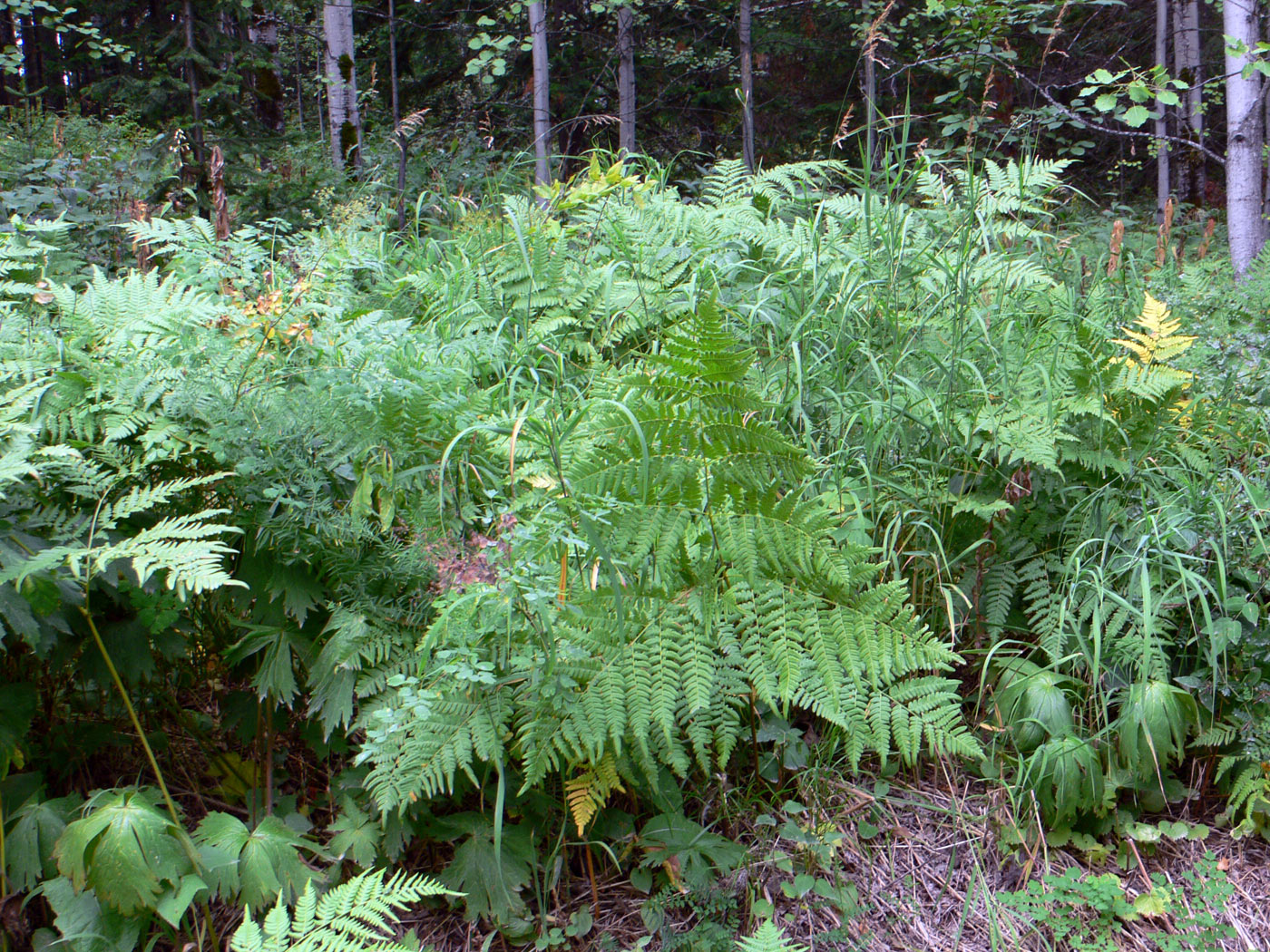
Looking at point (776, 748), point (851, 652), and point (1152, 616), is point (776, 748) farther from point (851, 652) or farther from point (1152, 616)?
point (1152, 616)

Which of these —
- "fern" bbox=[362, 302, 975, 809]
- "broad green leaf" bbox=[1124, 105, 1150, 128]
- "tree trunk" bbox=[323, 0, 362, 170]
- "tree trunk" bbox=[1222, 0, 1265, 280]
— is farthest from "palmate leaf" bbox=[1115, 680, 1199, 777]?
"tree trunk" bbox=[323, 0, 362, 170]

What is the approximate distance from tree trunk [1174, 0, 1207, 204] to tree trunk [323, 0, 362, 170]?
7.71 metres

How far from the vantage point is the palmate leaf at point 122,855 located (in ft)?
4.65

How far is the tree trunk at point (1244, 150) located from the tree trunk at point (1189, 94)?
3.52 m

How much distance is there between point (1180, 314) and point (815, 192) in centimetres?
154

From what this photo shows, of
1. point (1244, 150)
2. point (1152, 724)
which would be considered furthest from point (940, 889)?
point (1244, 150)

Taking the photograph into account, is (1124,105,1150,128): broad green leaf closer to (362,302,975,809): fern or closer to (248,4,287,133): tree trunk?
(362,302,975,809): fern

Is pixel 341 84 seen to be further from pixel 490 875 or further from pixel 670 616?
pixel 490 875

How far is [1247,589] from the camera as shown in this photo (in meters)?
2.19

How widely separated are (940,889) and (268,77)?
32.2ft

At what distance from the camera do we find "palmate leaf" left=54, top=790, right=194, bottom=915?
4.65 ft

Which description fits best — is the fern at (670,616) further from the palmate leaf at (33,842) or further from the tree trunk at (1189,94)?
the tree trunk at (1189,94)

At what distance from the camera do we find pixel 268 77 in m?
8.86

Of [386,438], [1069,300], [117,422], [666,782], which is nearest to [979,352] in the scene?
[1069,300]
